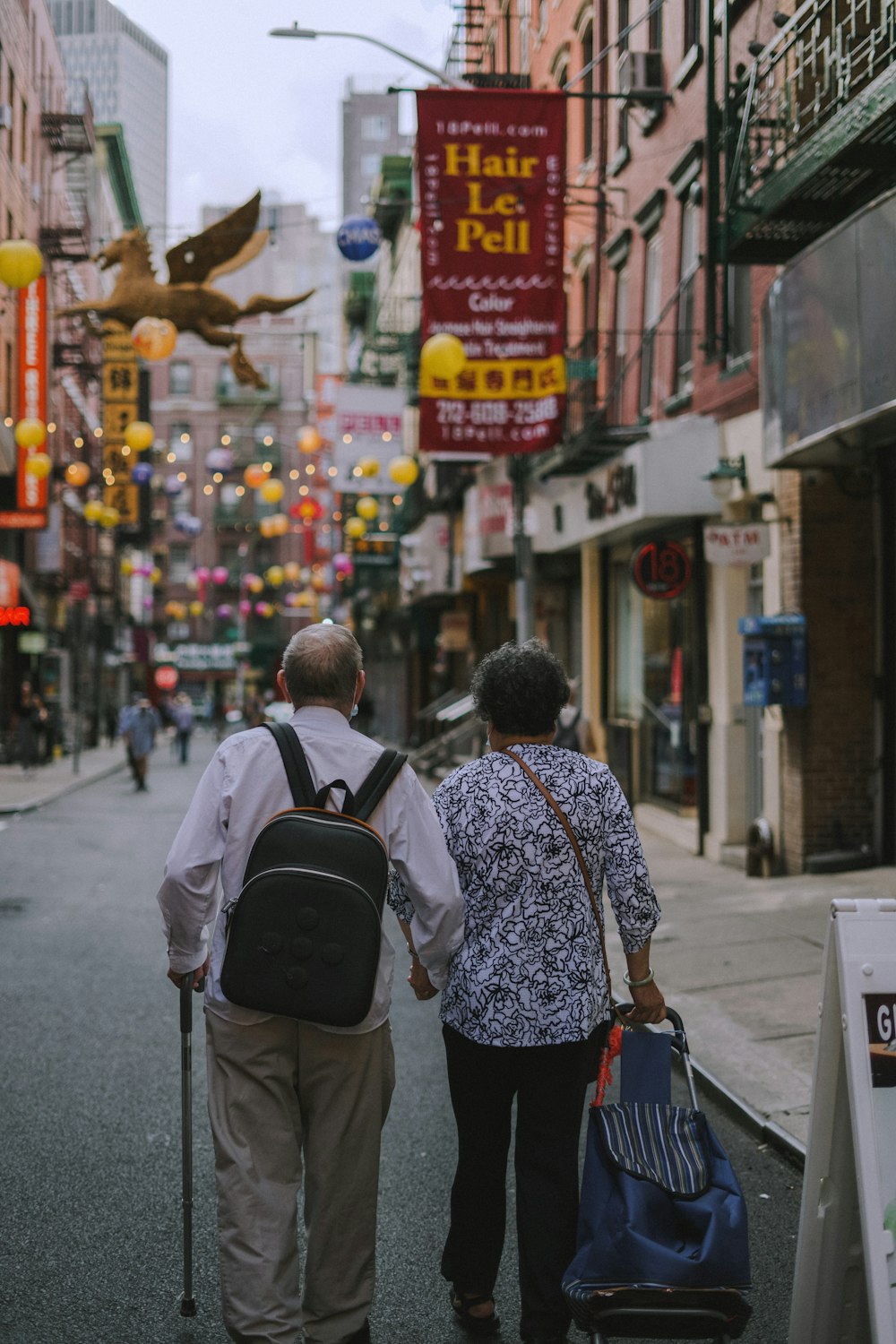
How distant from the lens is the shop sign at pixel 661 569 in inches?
540

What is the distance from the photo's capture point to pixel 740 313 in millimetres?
14148

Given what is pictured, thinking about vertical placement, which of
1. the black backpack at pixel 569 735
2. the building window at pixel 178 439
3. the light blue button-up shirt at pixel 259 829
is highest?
the building window at pixel 178 439

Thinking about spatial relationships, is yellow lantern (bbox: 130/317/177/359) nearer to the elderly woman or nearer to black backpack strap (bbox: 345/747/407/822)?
the elderly woman

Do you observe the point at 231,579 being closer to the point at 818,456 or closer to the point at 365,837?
the point at 818,456

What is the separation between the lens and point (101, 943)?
1038 centimetres

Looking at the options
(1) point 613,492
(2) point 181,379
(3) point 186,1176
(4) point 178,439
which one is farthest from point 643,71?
(2) point 181,379

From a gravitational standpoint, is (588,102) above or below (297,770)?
above

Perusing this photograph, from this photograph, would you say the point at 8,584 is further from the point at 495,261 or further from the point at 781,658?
the point at 781,658

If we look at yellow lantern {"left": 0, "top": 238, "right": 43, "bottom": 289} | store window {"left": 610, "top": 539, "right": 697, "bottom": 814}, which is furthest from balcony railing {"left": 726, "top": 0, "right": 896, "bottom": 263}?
yellow lantern {"left": 0, "top": 238, "right": 43, "bottom": 289}

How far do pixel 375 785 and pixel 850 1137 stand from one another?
1.38 metres

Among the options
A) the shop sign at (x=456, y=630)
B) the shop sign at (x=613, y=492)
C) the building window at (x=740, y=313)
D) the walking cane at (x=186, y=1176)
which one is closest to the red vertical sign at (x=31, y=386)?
A: the shop sign at (x=456, y=630)

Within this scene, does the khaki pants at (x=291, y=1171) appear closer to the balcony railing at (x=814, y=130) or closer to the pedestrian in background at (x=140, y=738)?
the balcony railing at (x=814, y=130)

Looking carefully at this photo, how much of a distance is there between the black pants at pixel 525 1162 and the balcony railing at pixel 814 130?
647 cm

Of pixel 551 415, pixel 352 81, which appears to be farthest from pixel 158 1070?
pixel 352 81
